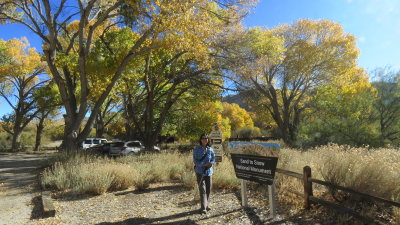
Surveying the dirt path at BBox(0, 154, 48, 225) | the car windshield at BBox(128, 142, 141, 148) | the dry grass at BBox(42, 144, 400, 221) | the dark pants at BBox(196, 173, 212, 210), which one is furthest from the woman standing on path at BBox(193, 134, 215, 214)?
the car windshield at BBox(128, 142, 141, 148)

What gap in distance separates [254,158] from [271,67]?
21.2 meters

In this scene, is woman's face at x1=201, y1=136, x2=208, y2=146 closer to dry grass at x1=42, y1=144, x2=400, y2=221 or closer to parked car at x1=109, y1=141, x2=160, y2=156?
dry grass at x1=42, y1=144, x2=400, y2=221

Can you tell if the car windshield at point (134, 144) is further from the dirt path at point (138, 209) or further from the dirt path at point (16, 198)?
the dirt path at point (138, 209)

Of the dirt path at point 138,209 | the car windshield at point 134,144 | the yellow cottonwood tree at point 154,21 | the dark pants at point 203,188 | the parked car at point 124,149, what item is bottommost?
the dirt path at point 138,209

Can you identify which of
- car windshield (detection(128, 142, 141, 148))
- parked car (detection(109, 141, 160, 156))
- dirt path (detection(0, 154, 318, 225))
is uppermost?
car windshield (detection(128, 142, 141, 148))

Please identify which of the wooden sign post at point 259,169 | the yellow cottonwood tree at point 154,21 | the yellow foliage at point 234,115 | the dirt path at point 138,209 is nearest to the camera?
the wooden sign post at point 259,169

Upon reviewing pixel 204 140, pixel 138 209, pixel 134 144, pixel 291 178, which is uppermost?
pixel 134 144

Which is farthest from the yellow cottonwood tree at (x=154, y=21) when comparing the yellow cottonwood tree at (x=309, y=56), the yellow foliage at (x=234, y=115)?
the yellow foliage at (x=234, y=115)

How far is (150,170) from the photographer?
11195 millimetres

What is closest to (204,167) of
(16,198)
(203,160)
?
(203,160)

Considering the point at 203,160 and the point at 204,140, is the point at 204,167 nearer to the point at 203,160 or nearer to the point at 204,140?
the point at 203,160

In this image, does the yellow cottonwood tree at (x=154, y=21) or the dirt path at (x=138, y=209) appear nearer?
the dirt path at (x=138, y=209)

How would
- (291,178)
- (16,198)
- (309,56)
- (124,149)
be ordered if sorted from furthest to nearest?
(309,56), (124,149), (16,198), (291,178)

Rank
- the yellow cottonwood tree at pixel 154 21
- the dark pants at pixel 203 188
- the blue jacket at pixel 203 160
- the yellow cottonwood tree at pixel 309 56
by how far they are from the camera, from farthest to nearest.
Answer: the yellow cottonwood tree at pixel 309 56 → the yellow cottonwood tree at pixel 154 21 → the blue jacket at pixel 203 160 → the dark pants at pixel 203 188
